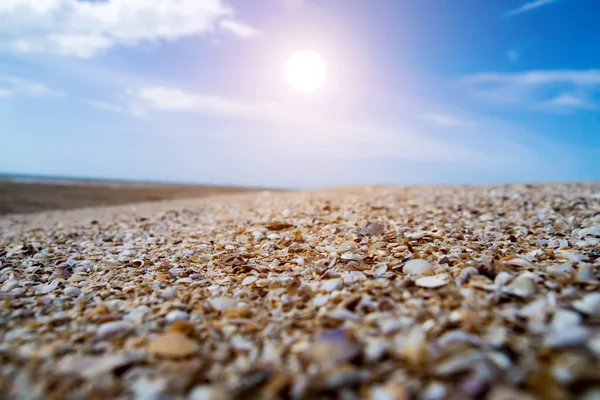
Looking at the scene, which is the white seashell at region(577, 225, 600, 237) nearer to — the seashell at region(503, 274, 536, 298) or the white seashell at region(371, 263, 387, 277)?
the seashell at region(503, 274, 536, 298)

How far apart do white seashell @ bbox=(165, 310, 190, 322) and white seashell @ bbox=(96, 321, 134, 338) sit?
21 centimetres

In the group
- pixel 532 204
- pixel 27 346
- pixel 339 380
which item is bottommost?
pixel 27 346

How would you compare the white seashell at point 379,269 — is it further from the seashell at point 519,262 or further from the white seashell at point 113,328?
the white seashell at point 113,328

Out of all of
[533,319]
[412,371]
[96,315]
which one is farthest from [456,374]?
[96,315]

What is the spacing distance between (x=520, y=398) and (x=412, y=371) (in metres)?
0.39

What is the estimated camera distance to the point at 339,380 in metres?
1.39

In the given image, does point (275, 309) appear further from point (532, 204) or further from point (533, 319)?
point (532, 204)

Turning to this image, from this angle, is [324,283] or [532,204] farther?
[532,204]

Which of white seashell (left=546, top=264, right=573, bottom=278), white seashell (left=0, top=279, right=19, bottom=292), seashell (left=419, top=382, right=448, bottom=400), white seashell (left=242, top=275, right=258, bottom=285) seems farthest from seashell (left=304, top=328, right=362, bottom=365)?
white seashell (left=0, top=279, right=19, bottom=292)

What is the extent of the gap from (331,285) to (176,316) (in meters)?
1.04

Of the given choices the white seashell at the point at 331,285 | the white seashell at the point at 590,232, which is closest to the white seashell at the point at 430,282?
the white seashell at the point at 331,285

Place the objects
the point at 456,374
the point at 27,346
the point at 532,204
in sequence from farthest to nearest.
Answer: the point at 532,204 → the point at 27,346 → the point at 456,374

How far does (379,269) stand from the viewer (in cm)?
255

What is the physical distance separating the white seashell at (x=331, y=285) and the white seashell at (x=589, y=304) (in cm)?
132
